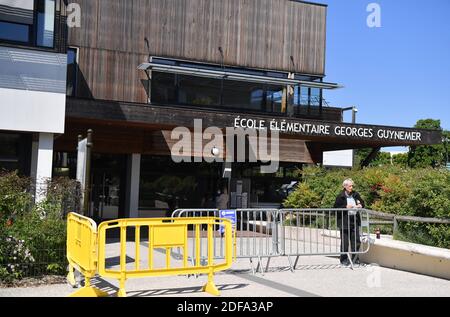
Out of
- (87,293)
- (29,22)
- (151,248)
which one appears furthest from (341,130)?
(87,293)

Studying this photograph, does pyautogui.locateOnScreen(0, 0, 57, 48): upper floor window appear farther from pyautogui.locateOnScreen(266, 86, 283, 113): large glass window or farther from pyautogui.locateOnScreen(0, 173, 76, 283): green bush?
pyautogui.locateOnScreen(266, 86, 283, 113): large glass window

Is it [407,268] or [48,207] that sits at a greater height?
[48,207]

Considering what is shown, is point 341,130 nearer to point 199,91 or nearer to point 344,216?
point 199,91

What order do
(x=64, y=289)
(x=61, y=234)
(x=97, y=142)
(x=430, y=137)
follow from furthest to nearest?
1. (x=430, y=137)
2. (x=97, y=142)
3. (x=61, y=234)
4. (x=64, y=289)

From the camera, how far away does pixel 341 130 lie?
2031 cm

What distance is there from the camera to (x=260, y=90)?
78.1ft

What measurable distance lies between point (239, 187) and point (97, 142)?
635 cm

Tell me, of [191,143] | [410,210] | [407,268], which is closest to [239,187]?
[191,143]

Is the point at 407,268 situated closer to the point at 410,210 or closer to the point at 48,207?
the point at 410,210

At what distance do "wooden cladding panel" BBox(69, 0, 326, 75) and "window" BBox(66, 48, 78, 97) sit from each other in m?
0.43

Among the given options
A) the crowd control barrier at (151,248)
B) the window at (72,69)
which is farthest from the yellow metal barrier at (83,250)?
the window at (72,69)

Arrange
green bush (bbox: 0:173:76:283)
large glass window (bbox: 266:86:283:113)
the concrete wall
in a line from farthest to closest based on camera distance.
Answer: large glass window (bbox: 266:86:283:113) < the concrete wall < green bush (bbox: 0:173:76:283)

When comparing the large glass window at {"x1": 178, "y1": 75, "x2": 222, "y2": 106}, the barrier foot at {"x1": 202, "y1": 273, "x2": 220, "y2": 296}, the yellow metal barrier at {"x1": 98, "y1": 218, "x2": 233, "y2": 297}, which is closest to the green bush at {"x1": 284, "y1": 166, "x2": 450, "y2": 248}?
the yellow metal barrier at {"x1": 98, "y1": 218, "x2": 233, "y2": 297}

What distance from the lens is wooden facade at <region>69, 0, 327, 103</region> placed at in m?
21.3
